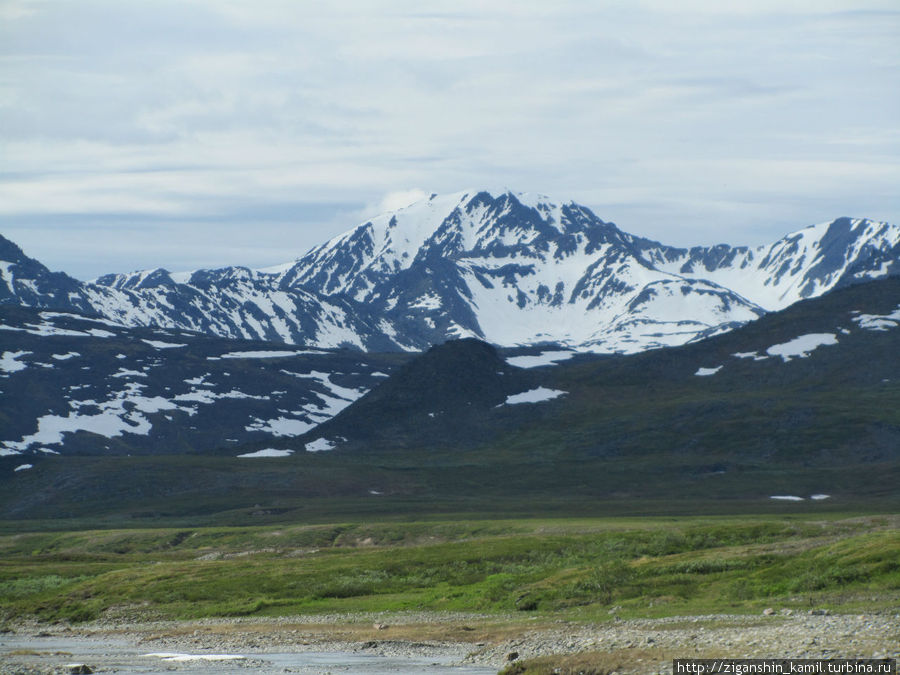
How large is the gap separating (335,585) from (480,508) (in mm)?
103380

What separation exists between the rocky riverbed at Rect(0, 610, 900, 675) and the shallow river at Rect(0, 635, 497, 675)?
0.08 m

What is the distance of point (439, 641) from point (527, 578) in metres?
19.3

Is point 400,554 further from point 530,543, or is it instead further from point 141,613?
point 141,613

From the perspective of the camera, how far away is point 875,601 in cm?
4816

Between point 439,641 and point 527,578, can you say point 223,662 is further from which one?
point 527,578

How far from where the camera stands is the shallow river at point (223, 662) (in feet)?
147

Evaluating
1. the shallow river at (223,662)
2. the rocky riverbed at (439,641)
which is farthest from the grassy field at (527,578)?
the shallow river at (223,662)

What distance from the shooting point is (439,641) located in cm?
5222

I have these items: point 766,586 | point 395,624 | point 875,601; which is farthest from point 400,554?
point 875,601

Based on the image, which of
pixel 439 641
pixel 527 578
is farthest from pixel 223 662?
pixel 527 578

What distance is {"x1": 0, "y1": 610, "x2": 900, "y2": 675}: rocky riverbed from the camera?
37.5 metres

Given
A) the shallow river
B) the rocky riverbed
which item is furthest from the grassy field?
the shallow river

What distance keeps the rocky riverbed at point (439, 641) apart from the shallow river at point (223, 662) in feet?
0.25

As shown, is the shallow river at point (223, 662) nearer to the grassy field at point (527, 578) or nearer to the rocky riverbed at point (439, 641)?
the rocky riverbed at point (439, 641)
